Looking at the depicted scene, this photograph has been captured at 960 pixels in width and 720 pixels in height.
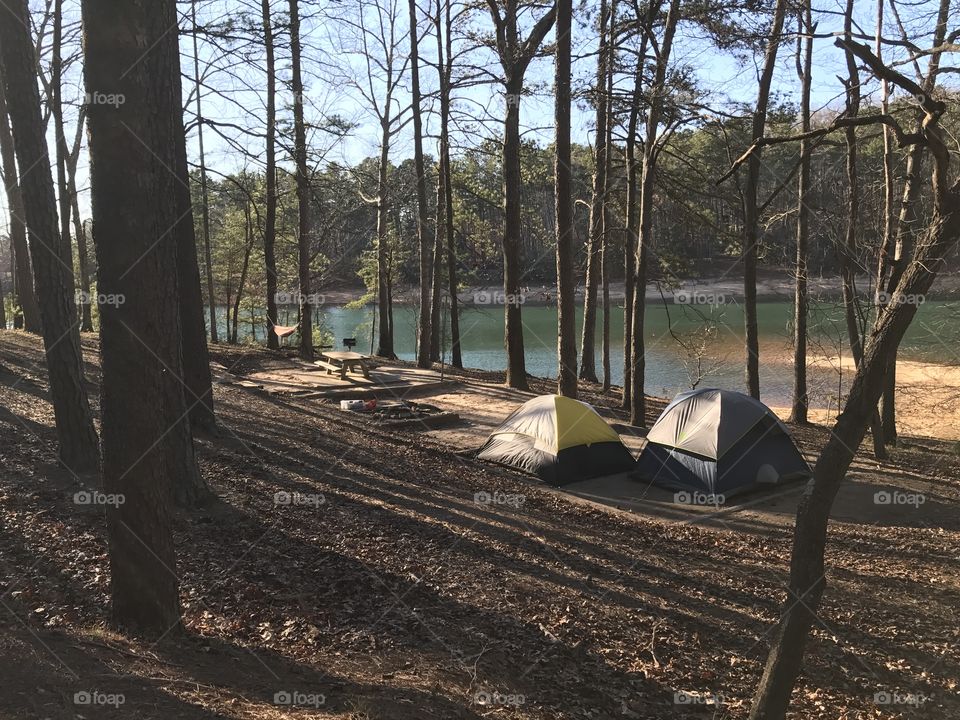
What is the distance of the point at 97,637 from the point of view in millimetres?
4027

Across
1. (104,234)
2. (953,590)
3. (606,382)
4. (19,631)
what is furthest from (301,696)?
(606,382)
